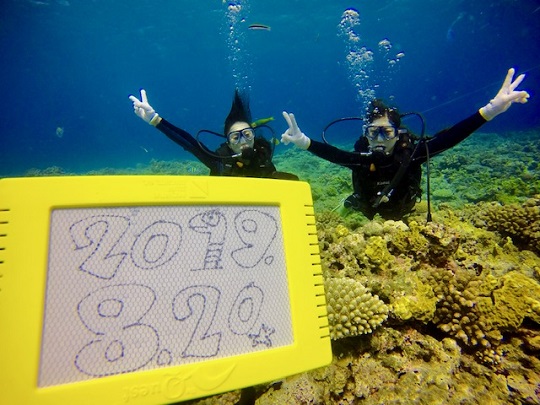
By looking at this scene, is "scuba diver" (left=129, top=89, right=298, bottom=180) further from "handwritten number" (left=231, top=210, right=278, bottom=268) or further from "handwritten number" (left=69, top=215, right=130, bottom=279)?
"handwritten number" (left=69, top=215, right=130, bottom=279)

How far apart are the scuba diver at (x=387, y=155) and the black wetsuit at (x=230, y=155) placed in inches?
25.4

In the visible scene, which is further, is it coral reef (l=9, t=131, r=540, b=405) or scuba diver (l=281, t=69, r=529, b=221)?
scuba diver (l=281, t=69, r=529, b=221)

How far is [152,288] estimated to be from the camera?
3.78 ft

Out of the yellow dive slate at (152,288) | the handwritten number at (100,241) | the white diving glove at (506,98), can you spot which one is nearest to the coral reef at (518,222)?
the white diving glove at (506,98)

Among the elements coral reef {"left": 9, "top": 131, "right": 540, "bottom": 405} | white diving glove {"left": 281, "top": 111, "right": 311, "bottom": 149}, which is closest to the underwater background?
coral reef {"left": 9, "top": 131, "right": 540, "bottom": 405}

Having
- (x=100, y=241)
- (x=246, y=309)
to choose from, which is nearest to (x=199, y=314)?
(x=246, y=309)

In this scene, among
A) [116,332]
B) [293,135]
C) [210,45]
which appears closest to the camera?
[116,332]

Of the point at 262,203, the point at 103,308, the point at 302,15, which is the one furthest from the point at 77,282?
the point at 302,15

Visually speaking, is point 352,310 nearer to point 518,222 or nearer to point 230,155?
point 230,155

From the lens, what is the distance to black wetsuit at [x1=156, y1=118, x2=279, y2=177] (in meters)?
4.21

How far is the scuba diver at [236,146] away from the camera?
4199mm

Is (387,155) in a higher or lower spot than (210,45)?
lower

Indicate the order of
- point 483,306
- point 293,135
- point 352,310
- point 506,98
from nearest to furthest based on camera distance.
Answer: point 352,310, point 483,306, point 506,98, point 293,135

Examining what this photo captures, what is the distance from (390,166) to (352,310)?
307 centimetres
